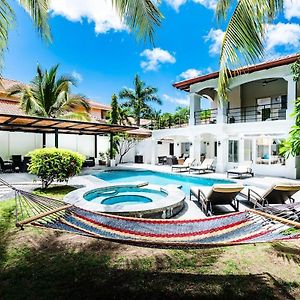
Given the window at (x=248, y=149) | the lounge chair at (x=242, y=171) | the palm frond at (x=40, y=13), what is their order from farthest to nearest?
the window at (x=248, y=149), the lounge chair at (x=242, y=171), the palm frond at (x=40, y=13)

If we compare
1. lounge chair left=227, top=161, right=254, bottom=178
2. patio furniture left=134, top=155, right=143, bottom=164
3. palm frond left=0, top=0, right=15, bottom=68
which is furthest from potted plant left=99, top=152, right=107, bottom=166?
palm frond left=0, top=0, right=15, bottom=68

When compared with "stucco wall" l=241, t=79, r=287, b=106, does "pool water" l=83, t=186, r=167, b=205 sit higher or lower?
lower

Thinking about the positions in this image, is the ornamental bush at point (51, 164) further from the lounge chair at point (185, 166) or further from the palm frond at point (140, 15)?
the lounge chair at point (185, 166)

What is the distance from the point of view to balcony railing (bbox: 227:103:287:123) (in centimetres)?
1800

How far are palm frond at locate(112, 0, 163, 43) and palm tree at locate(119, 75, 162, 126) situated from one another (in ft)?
93.9

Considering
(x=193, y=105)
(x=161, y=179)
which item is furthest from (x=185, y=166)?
(x=193, y=105)

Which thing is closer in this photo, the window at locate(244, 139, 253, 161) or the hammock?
the hammock

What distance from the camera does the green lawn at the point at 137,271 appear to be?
331 cm

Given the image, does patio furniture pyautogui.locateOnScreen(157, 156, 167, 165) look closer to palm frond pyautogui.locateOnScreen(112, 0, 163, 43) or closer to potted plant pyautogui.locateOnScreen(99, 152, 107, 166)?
potted plant pyautogui.locateOnScreen(99, 152, 107, 166)

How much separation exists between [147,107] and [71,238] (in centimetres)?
3091

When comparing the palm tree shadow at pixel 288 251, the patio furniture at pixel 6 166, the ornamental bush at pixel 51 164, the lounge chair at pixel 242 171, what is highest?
the ornamental bush at pixel 51 164

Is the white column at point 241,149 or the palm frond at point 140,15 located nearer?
the palm frond at point 140,15

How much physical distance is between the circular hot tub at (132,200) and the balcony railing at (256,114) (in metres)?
11.2

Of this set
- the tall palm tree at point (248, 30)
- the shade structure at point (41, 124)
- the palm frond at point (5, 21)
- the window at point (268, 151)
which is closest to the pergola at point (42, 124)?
the shade structure at point (41, 124)
